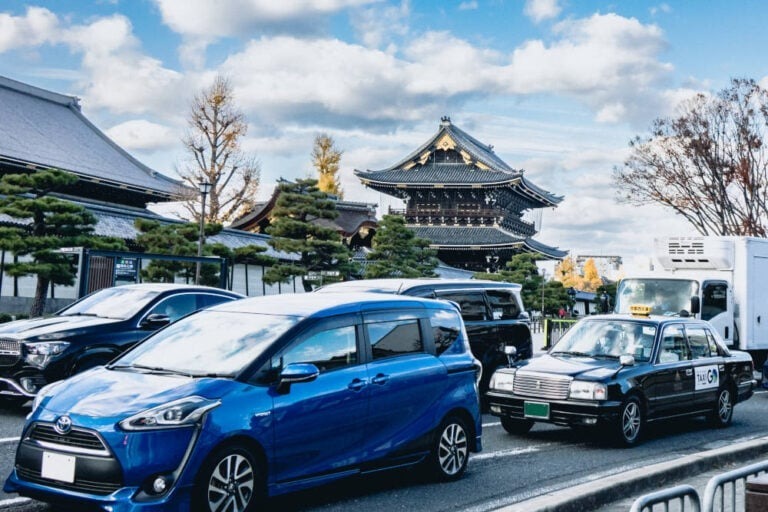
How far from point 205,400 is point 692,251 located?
14.6m

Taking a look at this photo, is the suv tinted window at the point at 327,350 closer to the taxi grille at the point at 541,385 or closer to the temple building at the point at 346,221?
the taxi grille at the point at 541,385

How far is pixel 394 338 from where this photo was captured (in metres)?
7.27

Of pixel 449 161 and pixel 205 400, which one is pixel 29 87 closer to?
pixel 449 161

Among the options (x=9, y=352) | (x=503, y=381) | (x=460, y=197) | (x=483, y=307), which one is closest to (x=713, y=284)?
(x=483, y=307)

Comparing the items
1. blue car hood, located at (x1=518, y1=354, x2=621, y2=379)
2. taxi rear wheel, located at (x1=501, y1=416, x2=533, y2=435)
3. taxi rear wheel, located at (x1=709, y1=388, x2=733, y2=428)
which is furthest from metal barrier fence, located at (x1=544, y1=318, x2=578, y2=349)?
blue car hood, located at (x1=518, y1=354, x2=621, y2=379)

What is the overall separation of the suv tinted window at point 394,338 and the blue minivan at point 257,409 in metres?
0.01

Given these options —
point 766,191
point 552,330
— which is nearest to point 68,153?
point 552,330

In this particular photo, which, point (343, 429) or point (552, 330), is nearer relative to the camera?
point (343, 429)

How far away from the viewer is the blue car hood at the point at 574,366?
32.0 ft

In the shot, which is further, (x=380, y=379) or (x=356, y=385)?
(x=380, y=379)

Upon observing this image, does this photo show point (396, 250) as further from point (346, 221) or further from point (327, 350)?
point (327, 350)

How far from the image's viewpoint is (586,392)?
958cm

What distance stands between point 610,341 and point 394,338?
182 inches

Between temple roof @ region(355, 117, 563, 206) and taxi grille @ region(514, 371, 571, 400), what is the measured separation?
4277 cm
